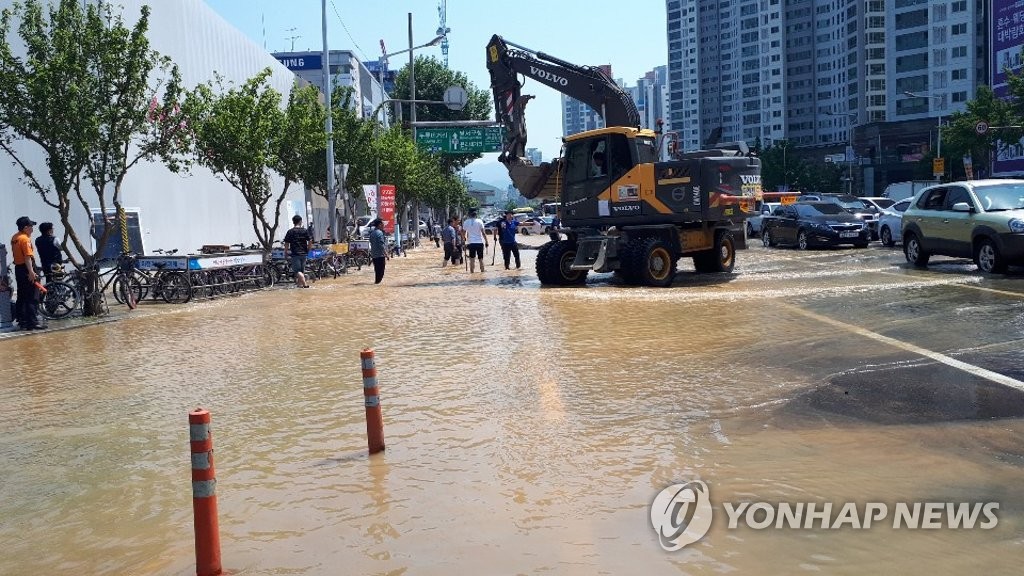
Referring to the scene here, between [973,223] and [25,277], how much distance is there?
664 inches

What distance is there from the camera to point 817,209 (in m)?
30.9

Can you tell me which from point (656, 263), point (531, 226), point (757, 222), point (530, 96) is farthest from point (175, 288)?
point (531, 226)

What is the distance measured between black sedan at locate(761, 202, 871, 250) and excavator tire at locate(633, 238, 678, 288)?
11052 mm

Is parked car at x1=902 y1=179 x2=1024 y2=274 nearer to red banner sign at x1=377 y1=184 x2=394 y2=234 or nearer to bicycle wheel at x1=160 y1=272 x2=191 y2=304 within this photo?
bicycle wheel at x1=160 y1=272 x2=191 y2=304

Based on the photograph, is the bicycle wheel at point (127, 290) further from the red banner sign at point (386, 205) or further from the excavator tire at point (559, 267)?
the red banner sign at point (386, 205)

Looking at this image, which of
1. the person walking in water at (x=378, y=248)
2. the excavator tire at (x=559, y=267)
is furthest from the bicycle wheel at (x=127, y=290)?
the excavator tire at (x=559, y=267)

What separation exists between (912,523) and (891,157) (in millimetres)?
110967

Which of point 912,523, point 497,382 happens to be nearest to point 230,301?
point 497,382

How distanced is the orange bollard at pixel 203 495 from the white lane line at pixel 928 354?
6526 mm

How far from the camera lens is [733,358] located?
10.4m

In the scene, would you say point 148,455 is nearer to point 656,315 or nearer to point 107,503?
point 107,503

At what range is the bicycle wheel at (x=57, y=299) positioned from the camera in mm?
17625

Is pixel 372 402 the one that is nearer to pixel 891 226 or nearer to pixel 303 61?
pixel 891 226

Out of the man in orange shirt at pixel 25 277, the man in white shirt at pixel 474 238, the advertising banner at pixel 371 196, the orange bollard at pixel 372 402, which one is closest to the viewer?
the orange bollard at pixel 372 402
